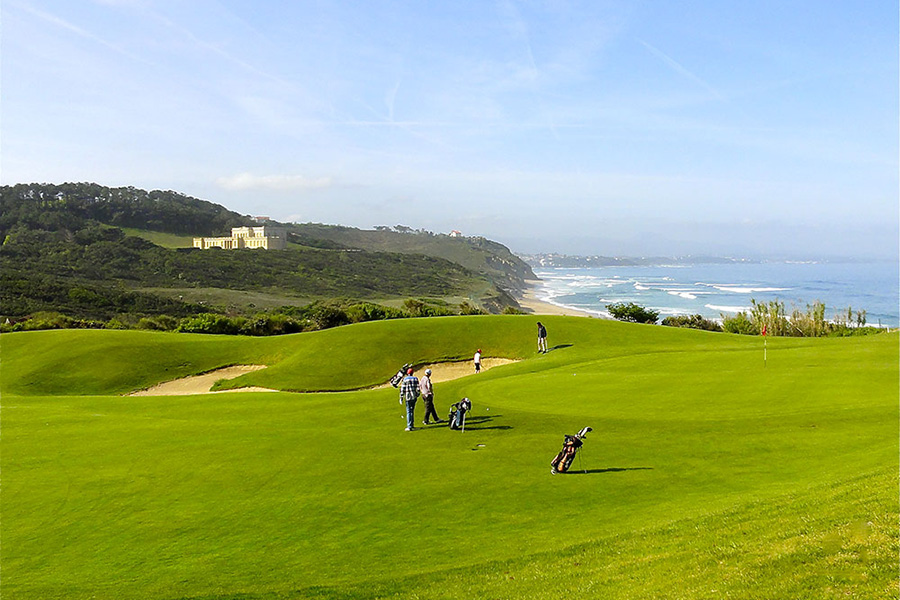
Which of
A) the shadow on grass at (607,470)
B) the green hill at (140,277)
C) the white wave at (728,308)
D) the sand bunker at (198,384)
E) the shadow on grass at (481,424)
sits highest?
the green hill at (140,277)

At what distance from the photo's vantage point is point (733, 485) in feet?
45.5

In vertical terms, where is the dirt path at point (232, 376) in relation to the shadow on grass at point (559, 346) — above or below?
below

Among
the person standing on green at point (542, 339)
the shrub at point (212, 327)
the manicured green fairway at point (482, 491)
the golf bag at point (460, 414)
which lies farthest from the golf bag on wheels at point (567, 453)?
the shrub at point (212, 327)

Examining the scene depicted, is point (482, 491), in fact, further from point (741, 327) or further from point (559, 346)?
point (741, 327)

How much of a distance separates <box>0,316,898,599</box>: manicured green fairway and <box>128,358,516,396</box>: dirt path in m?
9.09

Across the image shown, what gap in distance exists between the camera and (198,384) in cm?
3788

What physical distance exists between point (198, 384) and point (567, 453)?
98.4ft

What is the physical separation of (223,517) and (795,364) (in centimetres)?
2473

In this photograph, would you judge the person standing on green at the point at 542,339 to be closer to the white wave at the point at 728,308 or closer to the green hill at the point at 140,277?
the green hill at the point at 140,277

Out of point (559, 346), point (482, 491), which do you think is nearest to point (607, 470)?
point (482, 491)

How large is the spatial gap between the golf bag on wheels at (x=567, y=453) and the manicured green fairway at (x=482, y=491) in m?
0.40

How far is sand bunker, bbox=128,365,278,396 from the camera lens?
1439 inches

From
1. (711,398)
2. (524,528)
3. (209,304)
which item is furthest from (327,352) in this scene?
(209,304)

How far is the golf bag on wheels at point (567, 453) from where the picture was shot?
14.7 meters
